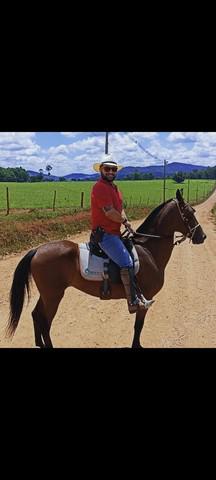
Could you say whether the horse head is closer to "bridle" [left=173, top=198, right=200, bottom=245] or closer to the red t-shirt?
"bridle" [left=173, top=198, right=200, bottom=245]

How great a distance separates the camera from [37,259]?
12.5 feet

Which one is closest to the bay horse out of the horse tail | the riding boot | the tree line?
the horse tail

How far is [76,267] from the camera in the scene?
385cm

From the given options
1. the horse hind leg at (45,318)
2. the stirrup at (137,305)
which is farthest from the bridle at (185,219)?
the horse hind leg at (45,318)

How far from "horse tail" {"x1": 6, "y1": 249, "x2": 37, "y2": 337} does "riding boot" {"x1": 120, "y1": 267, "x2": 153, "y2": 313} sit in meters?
0.84

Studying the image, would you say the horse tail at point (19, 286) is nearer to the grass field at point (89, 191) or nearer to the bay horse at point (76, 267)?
the bay horse at point (76, 267)

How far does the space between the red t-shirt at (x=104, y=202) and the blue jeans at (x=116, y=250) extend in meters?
0.08

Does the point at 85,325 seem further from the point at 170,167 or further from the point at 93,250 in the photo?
the point at 170,167

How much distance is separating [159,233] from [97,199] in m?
0.76

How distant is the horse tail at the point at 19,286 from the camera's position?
3.84 m

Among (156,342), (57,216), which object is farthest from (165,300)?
(57,216)

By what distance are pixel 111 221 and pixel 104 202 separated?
0.64 ft

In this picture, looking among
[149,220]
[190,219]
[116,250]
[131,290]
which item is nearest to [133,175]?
[149,220]

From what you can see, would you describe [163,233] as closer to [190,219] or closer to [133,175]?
[190,219]
